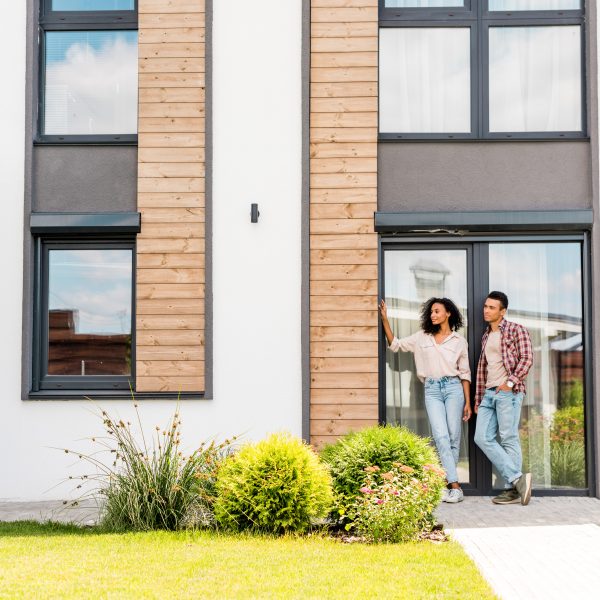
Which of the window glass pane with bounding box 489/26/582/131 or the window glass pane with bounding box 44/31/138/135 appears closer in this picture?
the window glass pane with bounding box 489/26/582/131

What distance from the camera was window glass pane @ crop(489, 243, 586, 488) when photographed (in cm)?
907

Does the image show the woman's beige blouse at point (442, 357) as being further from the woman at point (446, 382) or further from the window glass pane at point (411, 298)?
the window glass pane at point (411, 298)

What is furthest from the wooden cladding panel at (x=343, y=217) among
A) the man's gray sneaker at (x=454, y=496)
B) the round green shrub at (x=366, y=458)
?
the round green shrub at (x=366, y=458)

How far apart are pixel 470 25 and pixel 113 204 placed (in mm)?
4204

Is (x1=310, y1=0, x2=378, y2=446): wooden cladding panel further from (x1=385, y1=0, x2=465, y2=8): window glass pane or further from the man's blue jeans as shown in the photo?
the man's blue jeans

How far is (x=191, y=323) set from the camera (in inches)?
359

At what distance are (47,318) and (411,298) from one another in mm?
3841

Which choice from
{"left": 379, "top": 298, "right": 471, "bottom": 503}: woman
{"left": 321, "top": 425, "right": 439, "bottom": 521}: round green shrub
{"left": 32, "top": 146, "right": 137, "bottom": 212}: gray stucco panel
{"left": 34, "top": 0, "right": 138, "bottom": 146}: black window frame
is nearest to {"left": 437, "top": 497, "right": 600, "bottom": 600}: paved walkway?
{"left": 379, "top": 298, "right": 471, "bottom": 503}: woman

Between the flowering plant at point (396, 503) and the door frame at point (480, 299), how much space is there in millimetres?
2109

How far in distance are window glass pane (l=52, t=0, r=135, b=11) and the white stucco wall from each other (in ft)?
1.31

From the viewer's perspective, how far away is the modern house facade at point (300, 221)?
9.06 meters

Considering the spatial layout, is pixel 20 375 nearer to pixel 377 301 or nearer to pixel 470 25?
pixel 377 301

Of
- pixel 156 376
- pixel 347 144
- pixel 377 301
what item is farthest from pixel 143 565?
pixel 347 144

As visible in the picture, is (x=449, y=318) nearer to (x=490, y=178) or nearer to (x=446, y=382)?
(x=446, y=382)
